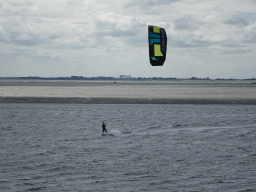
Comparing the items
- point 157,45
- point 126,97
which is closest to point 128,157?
point 157,45

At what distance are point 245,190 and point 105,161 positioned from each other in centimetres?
499

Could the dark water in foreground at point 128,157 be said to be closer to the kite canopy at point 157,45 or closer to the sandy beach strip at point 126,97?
the kite canopy at point 157,45

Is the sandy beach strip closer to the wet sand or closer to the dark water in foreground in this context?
the wet sand

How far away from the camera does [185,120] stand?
80.6 feet

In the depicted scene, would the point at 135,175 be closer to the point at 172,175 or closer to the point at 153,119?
the point at 172,175

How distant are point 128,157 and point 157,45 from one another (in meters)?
6.36

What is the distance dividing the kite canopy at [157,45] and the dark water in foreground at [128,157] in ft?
11.5

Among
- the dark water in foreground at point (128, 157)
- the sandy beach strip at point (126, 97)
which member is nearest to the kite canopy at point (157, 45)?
Answer: the dark water in foreground at point (128, 157)

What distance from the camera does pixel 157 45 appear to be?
287 inches

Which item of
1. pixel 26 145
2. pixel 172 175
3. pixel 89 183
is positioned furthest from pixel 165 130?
pixel 89 183

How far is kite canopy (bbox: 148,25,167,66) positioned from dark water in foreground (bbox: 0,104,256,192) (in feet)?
11.5

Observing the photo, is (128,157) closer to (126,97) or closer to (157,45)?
(157,45)

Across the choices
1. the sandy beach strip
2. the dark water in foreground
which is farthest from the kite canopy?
the sandy beach strip

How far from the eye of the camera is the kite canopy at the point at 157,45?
7.19 m
